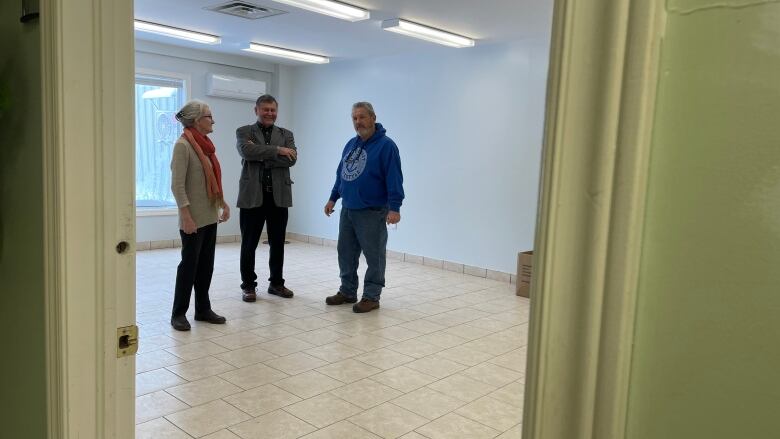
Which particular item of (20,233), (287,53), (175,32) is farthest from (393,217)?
(287,53)

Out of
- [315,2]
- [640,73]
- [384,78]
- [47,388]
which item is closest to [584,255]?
[640,73]

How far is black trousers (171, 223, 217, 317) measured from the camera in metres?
3.71

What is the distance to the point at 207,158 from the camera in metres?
3.77

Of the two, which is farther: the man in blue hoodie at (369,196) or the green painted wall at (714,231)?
the man in blue hoodie at (369,196)

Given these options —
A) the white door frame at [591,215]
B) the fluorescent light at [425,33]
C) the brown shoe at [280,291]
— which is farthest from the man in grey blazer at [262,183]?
the white door frame at [591,215]

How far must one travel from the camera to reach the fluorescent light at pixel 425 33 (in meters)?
5.01

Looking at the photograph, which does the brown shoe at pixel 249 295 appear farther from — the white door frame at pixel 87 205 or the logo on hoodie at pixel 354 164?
the white door frame at pixel 87 205

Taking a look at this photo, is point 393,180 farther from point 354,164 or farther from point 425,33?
point 425,33

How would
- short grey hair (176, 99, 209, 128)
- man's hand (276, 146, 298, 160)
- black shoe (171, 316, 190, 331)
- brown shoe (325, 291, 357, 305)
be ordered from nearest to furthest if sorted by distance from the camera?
1. short grey hair (176, 99, 209, 128)
2. black shoe (171, 316, 190, 331)
3. man's hand (276, 146, 298, 160)
4. brown shoe (325, 291, 357, 305)

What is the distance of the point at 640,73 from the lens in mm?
476

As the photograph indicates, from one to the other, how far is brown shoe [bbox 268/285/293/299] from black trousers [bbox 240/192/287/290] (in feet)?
0.60

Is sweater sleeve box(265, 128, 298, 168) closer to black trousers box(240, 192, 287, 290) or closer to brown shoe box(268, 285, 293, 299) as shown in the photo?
black trousers box(240, 192, 287, 290)

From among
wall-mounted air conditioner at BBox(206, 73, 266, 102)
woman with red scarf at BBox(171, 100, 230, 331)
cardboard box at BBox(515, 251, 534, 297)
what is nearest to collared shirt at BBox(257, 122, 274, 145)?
woman with red scarf at BBox(171, 100, 230, 331)

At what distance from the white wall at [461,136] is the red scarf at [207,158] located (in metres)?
2.94
